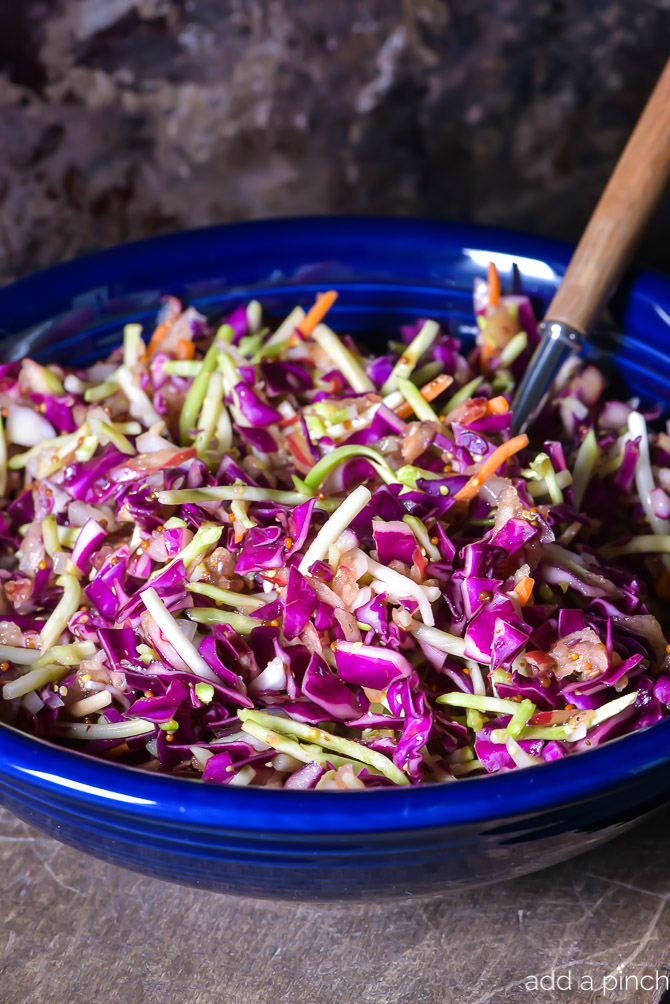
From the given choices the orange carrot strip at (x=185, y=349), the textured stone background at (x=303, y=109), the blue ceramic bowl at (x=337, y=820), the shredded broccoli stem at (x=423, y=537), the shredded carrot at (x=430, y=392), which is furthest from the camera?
the textured stone background at (x=303, y=109)

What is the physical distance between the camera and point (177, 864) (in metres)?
0.89

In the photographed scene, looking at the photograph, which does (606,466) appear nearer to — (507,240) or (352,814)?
(507,240)

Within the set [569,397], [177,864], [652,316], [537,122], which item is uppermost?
[537,122]

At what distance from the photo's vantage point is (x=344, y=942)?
3.39 ft

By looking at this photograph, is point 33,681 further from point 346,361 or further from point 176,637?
point 346,361

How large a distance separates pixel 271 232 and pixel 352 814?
95cm

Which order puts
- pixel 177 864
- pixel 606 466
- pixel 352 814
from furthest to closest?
pixel 606 466, pixel 177 864, pixel 352 814

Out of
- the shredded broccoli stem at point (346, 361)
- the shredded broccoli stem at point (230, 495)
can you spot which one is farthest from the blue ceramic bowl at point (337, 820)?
the shredded broccoli stem at point (346, 361)

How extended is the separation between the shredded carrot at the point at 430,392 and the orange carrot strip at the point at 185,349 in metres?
0.31

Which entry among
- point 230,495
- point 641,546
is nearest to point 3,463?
point 230,495

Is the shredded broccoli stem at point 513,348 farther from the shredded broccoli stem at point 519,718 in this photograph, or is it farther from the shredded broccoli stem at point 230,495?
the shredded broccoli stem at point 519,718

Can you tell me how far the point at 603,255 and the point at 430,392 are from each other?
→ 0.99 feet

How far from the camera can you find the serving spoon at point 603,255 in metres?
1.31

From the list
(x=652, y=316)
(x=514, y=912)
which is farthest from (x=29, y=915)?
(x=652, y=316)
